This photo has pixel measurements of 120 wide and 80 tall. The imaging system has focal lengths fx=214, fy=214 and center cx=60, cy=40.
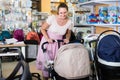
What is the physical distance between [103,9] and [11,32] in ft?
8.80

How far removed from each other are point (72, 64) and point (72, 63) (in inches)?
0.5

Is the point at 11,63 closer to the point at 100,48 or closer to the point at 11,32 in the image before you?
the point at 11,32

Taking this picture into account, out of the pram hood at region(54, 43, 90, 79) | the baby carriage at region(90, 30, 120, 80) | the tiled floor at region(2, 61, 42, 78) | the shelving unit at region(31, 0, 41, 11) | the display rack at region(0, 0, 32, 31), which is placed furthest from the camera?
the shelving unit at region(31, 0, 41, 11)

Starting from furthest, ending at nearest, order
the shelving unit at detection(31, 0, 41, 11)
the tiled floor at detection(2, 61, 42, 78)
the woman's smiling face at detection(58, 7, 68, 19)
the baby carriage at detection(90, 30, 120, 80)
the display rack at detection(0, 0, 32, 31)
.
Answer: the shelving unit at detection(31, 0, 41, 11) → the display rack at detection(0, 0, 32, 31) → the tiled floor at detection(2, 61, 42, 78) → the woman's smiling face at detection(58, 7, 68, 19) → the baby carriage at detection(90, 30, 120, 80)

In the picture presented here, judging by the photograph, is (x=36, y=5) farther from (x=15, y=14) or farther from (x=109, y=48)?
(x=109, y=48)

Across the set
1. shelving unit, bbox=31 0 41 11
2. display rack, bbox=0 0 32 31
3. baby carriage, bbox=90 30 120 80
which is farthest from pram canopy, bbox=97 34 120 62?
shelving unit, bbox=31 0 41 11

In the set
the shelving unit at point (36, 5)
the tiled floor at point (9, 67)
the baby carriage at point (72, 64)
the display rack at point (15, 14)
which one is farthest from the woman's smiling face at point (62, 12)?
the shelving unit at point (36, 5)

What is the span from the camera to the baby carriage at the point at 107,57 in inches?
114

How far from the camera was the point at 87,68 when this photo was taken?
2707 millimetres

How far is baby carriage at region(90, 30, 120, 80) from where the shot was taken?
9.50ft

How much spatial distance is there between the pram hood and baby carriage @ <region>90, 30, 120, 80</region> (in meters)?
0.35

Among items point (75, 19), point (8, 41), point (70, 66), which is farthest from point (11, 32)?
point (70, 66)

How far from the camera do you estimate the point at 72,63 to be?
8.67ft

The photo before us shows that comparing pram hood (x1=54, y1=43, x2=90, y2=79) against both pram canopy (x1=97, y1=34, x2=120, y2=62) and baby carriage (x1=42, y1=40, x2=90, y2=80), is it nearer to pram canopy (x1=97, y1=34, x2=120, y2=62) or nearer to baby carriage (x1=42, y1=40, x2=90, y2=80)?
baby carriage (x1=42, y1=40, x2=90, y2=80)
